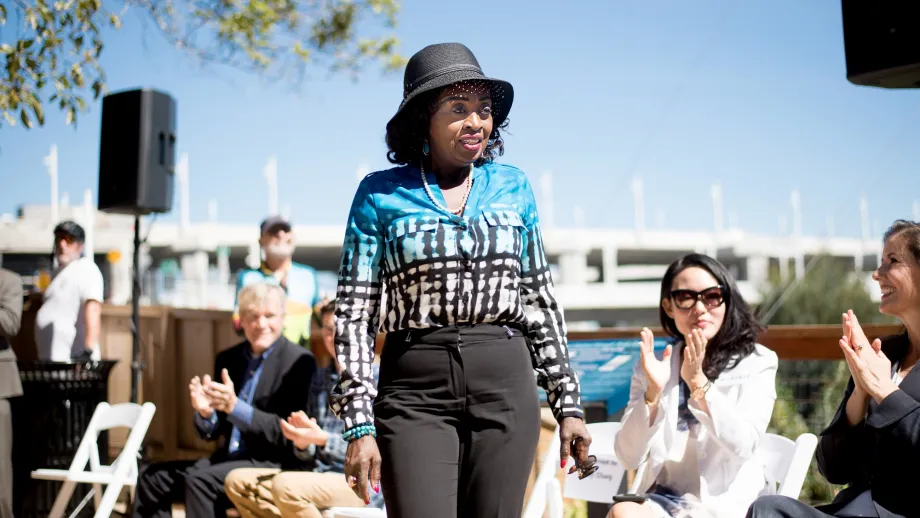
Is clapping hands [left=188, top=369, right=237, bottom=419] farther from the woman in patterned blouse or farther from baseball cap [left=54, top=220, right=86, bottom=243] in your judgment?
baseball cap [left=54, top=220, right=86, bottom=243]

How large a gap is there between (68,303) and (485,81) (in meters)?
5.54

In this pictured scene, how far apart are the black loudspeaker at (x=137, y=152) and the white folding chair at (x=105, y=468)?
2.04m

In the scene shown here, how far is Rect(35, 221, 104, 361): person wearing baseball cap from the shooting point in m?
7.07

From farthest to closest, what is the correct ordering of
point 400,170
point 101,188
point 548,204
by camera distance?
1. point 548,204
2. point 101,188
3. point 400,170

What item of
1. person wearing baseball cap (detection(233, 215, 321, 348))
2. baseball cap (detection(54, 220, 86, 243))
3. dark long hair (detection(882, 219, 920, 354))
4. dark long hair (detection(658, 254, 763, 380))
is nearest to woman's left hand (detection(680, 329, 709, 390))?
dark long hair (detection(658, 254, 763, 380))

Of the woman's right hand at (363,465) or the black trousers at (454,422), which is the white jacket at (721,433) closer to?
the black trousers at (454,422)

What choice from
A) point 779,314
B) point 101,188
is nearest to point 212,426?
point 101,188

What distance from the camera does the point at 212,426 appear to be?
4.82 m

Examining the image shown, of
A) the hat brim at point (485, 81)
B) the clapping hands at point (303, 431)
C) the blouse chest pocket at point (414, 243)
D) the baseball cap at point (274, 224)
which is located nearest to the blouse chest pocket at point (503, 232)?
the blouse chest pocket at point (414, 243)

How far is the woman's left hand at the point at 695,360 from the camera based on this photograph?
10.8 feet

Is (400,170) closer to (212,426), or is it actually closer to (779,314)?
(212,426)

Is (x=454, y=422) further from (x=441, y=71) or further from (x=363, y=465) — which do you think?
A: (x=441, y=71)

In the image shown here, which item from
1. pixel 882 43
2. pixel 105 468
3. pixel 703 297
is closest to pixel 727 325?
pixel 703 297

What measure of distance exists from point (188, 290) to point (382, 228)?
4060cm
